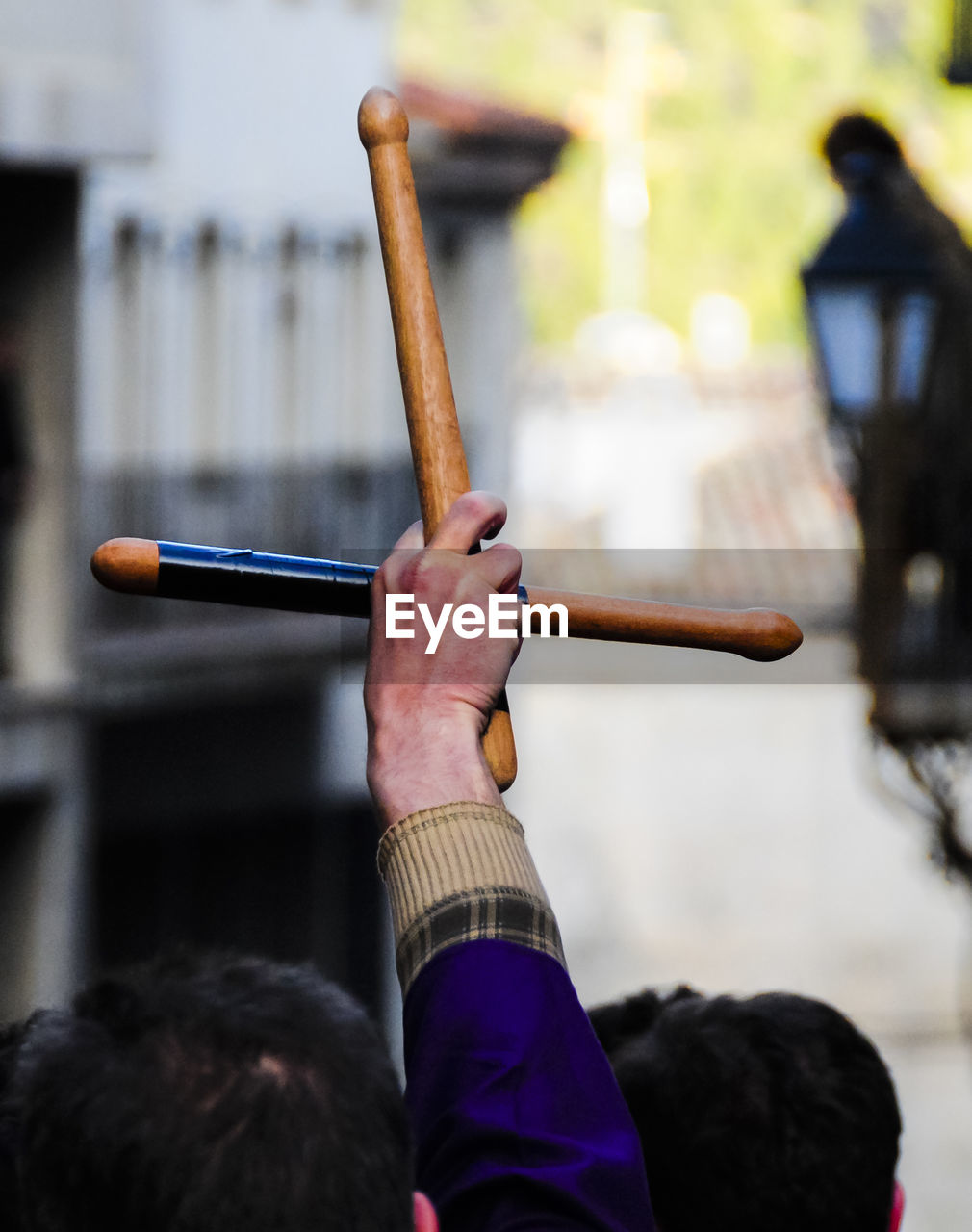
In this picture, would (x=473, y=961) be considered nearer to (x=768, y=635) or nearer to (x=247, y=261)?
(x=768, y=635)

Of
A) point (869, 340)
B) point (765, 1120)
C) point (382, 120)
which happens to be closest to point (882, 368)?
point (869, 340)

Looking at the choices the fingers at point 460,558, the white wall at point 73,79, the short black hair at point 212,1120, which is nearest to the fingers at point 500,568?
the fingers at point 460,558

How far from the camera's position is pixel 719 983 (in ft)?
43.7

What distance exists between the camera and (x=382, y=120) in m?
1.25

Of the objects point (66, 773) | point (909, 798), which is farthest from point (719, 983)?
point (909, 798)

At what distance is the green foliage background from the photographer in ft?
92.4

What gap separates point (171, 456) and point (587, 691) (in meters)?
10.9

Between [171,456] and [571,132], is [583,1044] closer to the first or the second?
[171,456]

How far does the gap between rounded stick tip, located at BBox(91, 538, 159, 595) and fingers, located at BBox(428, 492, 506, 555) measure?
7.3 inches

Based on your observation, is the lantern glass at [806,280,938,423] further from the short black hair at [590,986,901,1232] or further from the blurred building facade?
the short black hair at [590,986,901,1232]

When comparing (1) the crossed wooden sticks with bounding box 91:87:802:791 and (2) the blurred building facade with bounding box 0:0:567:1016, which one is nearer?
(1) the crossed wooden sticks with bounding box 91:87:802:791

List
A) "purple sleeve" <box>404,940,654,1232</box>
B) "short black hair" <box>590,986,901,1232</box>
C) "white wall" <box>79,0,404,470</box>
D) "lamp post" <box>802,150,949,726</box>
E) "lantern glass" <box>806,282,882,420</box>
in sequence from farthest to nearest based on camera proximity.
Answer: "white wall" <box>79,0,404,470</box>
"lantern glass" <box>806,282,882,420</box>
"lamp post" <box>802,150,949,726</box>
"short black hair" <box>590,986,901,1232</box>
"purple sleeve" <box>404,940,654,1232</box>

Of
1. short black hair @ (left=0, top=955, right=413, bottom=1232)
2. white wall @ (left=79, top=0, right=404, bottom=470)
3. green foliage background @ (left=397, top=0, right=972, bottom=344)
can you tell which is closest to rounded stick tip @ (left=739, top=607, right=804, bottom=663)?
short black hair @ (left=0, top=955, right=413, bottom=1232)

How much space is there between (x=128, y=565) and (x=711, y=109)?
29957 mm
